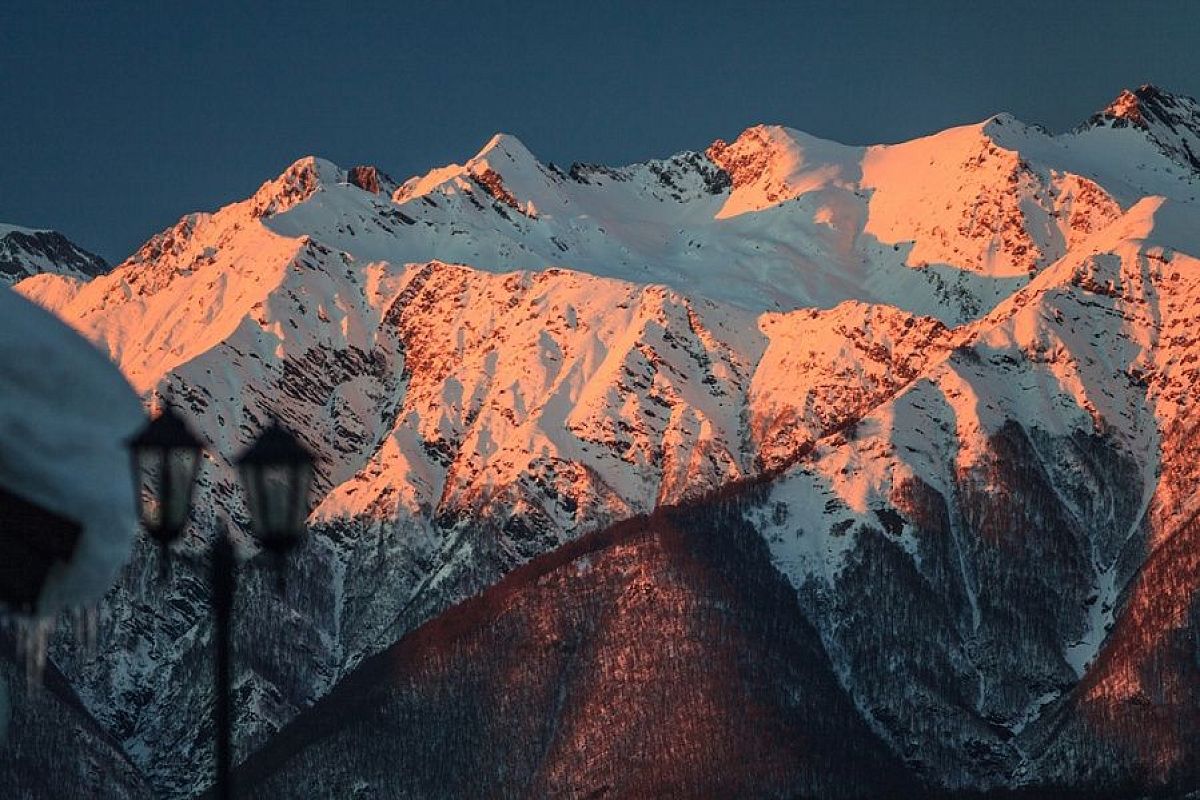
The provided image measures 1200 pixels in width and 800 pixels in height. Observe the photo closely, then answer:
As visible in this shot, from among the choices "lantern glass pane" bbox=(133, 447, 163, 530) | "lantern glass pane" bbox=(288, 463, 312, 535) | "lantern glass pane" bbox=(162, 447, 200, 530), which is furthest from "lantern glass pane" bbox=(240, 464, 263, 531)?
"lantern glass pane" bbox=(133, 447, 163, 530)

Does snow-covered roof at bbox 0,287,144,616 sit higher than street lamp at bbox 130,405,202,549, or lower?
lower

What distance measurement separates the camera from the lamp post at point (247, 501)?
15570 millimetres

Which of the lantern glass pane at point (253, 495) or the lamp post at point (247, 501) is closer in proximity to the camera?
the lamp post at point (247, 501)

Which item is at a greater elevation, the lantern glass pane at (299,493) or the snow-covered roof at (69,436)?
the lantern glass pane at (299,493)

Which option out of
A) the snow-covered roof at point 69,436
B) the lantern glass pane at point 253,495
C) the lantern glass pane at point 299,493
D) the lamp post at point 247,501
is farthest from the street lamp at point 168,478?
the snow-covered roof at point 69,436

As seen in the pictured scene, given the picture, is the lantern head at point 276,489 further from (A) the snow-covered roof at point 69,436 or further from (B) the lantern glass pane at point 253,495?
(A) the snow-covered roof at point 69,436

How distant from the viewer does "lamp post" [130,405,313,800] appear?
51.1 ft

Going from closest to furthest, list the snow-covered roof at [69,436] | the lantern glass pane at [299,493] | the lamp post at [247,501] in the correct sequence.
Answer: the snow-covered roof at [69,436]
the lamp post at [247,501]
the lantern glass pane at [299,493]

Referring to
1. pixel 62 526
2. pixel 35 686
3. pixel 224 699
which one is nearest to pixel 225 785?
pixel 224 699

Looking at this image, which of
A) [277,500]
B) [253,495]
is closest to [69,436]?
[253,495]

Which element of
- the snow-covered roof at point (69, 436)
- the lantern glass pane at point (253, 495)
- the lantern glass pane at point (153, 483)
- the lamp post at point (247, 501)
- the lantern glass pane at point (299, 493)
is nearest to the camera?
Result: the snow-covered roof at point (69, 436)

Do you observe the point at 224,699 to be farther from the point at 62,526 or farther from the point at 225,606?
the point at 62,526

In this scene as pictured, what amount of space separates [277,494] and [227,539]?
33.3 inches

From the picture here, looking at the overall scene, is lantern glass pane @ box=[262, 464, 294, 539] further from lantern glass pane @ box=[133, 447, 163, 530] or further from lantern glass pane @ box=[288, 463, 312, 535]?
lantern glass pane @ box=[133, 447, 163, 530]
